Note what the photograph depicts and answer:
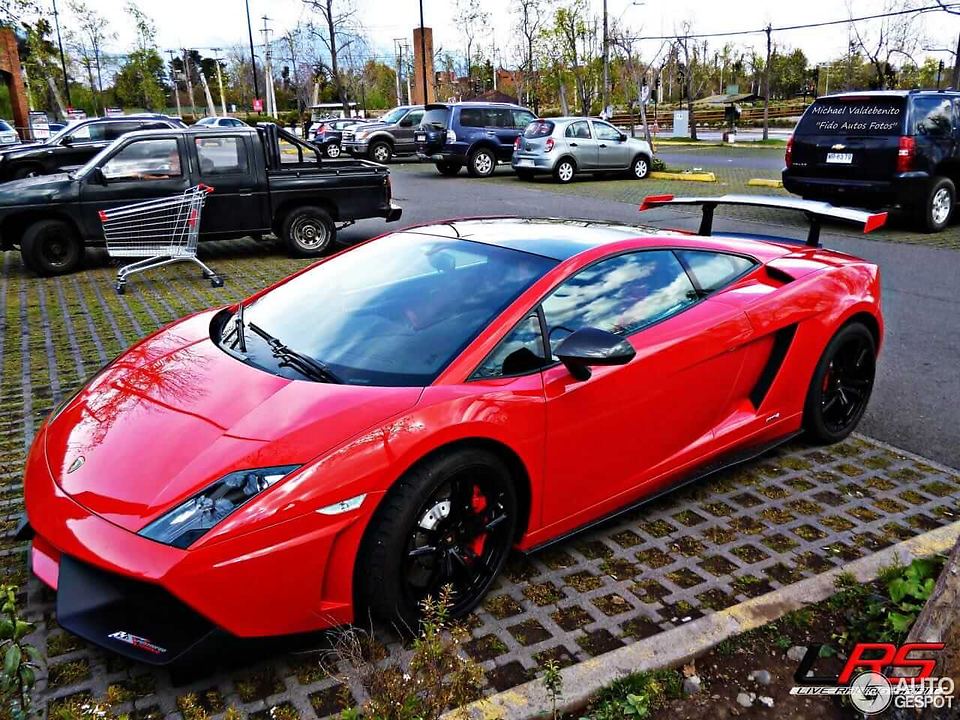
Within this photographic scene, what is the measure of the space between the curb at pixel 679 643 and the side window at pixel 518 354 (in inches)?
42.7

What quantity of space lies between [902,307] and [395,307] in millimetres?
6250

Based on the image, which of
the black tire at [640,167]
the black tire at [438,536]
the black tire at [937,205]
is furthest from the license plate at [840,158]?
the black tire at [438,536]

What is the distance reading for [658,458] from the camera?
370cm

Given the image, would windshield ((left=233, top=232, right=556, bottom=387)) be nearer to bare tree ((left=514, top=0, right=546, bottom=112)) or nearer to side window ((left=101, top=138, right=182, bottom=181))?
side window ((left=101, top=138, right=182, bottom=181))

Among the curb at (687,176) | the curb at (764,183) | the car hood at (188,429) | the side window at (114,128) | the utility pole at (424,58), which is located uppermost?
the utility pole at (424,58)

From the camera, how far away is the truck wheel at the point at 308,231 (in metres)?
10.6

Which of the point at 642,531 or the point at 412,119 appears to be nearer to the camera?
the point at 642,531

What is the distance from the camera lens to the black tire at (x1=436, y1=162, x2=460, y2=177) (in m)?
21.6

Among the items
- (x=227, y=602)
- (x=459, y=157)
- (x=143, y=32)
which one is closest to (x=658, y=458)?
(x=227, y=602)

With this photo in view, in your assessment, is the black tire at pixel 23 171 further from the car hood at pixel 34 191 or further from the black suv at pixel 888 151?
the black suv at pixel 888 151

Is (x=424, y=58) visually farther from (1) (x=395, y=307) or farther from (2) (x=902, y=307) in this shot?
(1) (x=395, y=307)

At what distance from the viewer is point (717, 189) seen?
17.1m

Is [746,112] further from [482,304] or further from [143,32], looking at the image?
[482,304]

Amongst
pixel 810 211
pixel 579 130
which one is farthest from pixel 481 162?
pixel 810 211
